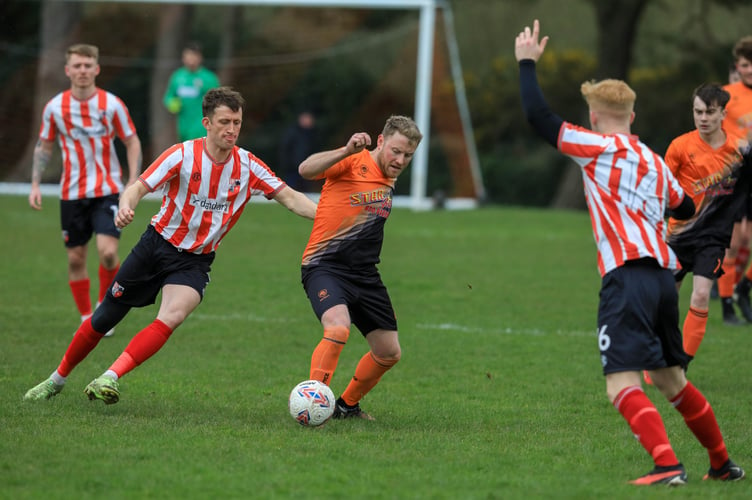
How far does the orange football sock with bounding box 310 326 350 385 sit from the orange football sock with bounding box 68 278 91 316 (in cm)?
364

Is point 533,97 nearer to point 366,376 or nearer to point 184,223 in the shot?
point 366,376

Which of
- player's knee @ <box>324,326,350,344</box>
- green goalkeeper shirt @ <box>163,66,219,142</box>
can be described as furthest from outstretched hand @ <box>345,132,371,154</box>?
green goalkeeper shirt @ <box>163,66,219,142</box>

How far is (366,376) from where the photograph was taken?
20.4 feet

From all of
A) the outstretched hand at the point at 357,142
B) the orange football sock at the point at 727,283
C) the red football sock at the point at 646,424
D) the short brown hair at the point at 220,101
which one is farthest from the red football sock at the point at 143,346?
the orange football sock at the point at 727,283

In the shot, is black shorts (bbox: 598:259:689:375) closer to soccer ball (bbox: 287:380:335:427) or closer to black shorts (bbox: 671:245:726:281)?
soccer ball (bbox: 287:380:335:427)

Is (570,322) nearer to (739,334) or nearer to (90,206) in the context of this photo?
(739,334)

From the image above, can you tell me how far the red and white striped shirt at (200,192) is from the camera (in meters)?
6.14

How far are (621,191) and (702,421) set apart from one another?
3.71 feet

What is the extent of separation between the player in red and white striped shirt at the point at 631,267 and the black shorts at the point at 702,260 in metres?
2.65

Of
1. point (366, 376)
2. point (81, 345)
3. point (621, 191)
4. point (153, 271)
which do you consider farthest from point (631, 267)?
point (81, 345)

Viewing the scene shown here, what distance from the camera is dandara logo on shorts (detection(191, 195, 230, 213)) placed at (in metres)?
6.19

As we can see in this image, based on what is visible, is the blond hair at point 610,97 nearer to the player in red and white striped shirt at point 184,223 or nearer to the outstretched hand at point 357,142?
the outstretched hand at point 357,142

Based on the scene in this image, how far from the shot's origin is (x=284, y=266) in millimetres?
12938

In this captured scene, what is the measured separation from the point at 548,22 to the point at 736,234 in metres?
21.9
